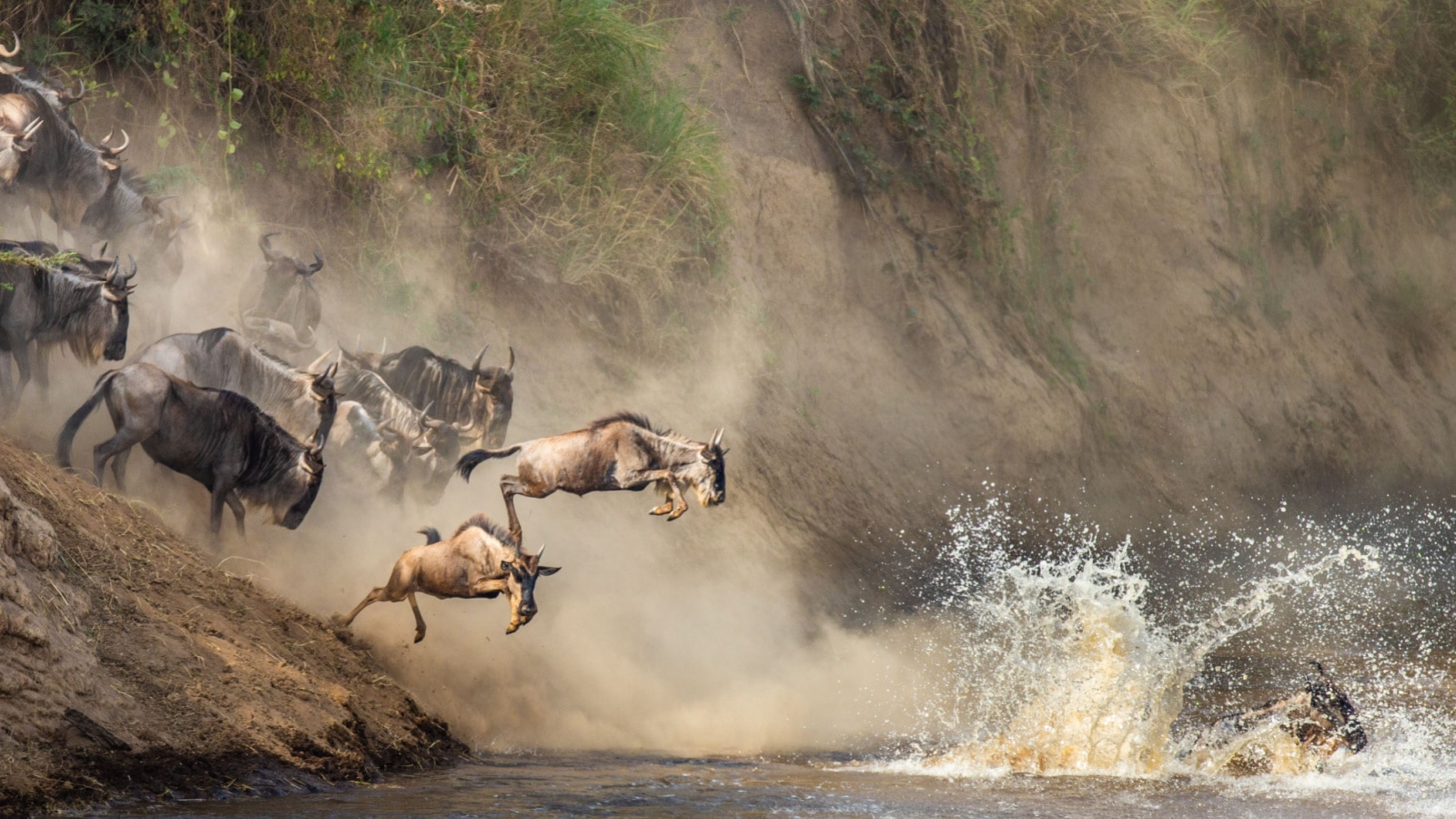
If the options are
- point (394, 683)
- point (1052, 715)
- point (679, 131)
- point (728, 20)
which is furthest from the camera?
point (728, 20)

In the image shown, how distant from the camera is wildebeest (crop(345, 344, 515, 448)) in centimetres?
1041

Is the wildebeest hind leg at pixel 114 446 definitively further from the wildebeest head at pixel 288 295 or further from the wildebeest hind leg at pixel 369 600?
the wildebeest head at pixel 288 295

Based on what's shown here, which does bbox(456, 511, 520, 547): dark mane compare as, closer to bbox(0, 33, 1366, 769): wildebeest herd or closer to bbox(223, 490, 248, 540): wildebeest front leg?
bbox(0, 33, 1366, 769): wildebeest herd

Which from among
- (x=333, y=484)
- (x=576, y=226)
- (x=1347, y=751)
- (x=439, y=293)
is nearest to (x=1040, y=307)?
(x=576, y=226)

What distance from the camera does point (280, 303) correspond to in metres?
10.4

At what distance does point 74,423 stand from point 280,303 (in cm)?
256

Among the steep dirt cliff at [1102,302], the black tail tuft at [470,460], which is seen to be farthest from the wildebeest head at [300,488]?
the steep dirt cliff at [1102,302]

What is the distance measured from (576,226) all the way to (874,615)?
4.38m

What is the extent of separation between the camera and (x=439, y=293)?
1242 centimetres

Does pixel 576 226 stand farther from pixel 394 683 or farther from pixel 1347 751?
pixel 1347 751

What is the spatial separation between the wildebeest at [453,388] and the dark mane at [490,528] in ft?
6.22

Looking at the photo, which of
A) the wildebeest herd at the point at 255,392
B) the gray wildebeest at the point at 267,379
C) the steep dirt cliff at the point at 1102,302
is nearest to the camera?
the wildebeest herd at the point at 255,392

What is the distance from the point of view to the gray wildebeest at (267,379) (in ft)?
29.0

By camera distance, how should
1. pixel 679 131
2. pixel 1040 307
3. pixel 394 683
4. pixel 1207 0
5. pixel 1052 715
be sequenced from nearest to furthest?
pixel 394 683
pixel 1052 715
pixel 679 131
pixel 1040 307
pixel 1207 0
